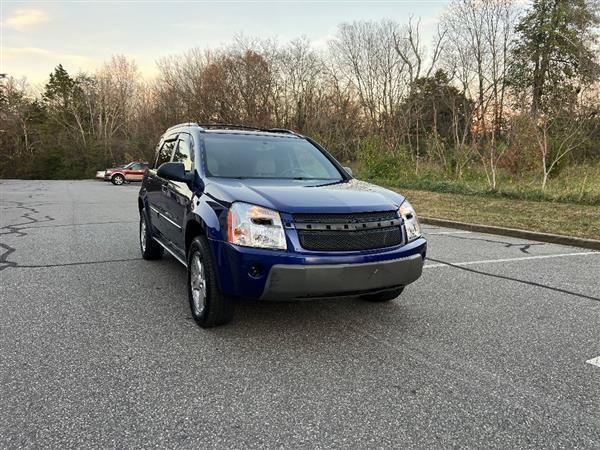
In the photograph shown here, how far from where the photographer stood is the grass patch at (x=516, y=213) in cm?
911

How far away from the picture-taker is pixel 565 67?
57.2ft

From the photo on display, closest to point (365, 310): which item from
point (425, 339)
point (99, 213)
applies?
point (425, 339)

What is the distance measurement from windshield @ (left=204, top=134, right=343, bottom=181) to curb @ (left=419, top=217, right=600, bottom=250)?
5470 mm

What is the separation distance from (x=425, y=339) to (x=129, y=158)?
47.7m

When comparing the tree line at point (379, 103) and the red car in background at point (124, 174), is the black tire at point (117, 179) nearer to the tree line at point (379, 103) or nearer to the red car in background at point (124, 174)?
the red car in background at point (124, 174)

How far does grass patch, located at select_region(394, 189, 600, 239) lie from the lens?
9109 millimetres

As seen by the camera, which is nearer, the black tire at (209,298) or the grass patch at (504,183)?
the black tire at (209,298)

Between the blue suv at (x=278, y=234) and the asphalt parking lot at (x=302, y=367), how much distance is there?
43cm

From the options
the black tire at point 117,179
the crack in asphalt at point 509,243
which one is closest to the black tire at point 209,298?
the crack in asphalt at point 509,243

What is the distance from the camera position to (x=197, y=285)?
3.98 metres

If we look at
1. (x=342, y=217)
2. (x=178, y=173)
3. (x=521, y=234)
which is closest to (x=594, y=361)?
(x=342, y=217)

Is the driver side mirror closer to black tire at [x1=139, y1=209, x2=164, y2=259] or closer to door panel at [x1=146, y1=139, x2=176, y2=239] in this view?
door panel at [x1=146, y1=139, x2=176, y2=239]

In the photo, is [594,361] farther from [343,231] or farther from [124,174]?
[124,174]

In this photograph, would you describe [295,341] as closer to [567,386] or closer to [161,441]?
[161,441]
